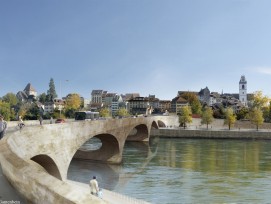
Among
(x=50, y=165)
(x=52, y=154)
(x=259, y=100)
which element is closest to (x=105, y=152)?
(x=50, y=165)

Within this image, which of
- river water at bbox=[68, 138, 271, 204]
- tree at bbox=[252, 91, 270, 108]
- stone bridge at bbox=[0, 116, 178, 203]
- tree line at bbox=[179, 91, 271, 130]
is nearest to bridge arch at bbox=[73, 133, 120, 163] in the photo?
stone bridge at bbox=[0, 116, 178, 203]

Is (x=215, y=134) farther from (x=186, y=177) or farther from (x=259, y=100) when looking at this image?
(x=186, y=177)

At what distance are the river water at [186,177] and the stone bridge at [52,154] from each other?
12.7ft

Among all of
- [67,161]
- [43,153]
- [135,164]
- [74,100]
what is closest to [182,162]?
[135,164]

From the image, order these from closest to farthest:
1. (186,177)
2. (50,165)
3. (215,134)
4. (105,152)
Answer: (50,165), (186,177), (105,152), (215,134)

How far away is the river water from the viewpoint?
31406mm

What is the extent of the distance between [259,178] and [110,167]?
19151mm

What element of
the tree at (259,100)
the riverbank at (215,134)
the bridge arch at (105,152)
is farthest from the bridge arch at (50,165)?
the tree at (259,100)

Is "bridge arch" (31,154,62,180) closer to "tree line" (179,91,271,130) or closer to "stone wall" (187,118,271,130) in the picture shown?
"tree line" (179,91,271,130)

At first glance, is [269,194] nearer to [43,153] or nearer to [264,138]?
[43,153]

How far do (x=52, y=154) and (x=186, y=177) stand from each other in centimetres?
1887

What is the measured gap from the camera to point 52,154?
88.2ft

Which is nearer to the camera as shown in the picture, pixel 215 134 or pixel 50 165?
pixel 50 165

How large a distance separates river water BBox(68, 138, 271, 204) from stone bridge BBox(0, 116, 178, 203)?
3.86 metres
